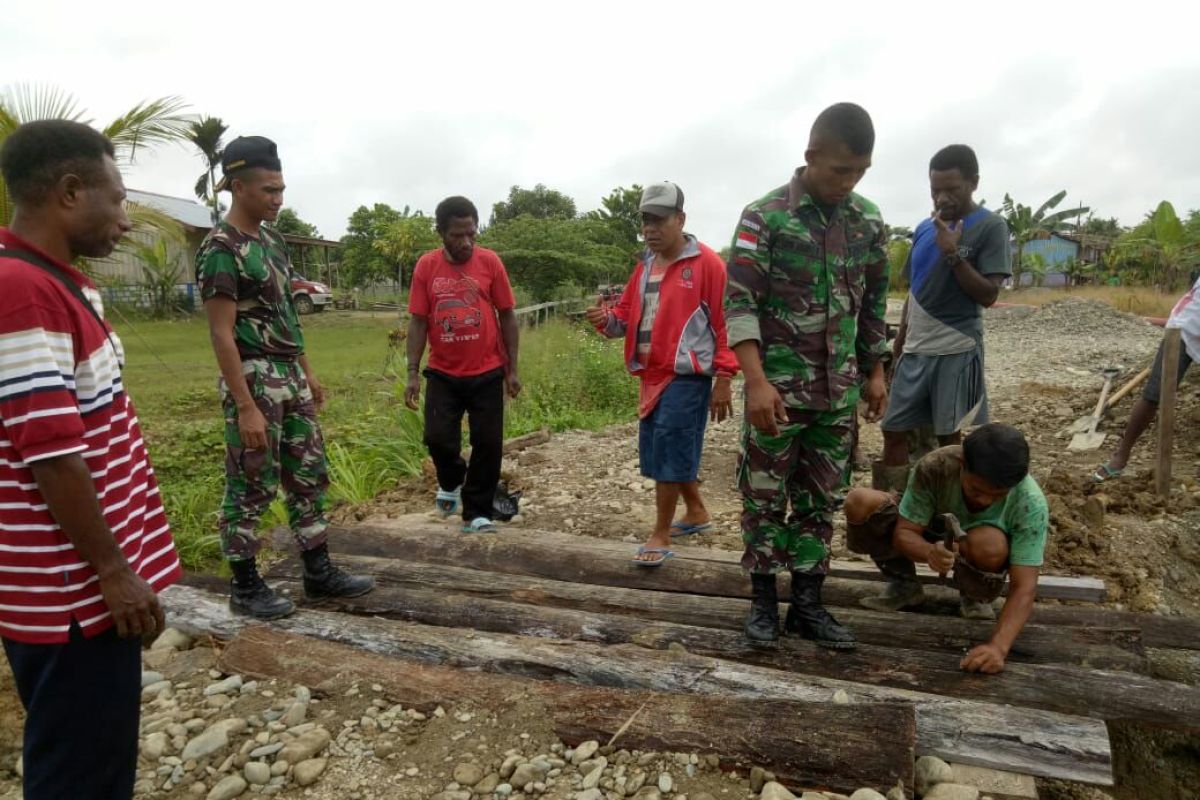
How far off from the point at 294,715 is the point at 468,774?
27.2 inches

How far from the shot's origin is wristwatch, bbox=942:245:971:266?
133 inches

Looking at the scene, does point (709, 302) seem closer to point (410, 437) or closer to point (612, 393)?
point (410, 437)

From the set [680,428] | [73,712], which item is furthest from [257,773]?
[680,428]

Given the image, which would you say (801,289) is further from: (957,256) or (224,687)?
(224,687)

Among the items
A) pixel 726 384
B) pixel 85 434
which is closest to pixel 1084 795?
pixel 726 384

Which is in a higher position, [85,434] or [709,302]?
[709,302]

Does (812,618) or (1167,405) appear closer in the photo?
(812,618)

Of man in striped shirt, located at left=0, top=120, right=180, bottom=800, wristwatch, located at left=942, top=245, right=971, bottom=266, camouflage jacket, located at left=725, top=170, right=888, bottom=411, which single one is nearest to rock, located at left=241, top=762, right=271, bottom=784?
man in striped shirt, located at left=0, top=120, right=180, bottom=800

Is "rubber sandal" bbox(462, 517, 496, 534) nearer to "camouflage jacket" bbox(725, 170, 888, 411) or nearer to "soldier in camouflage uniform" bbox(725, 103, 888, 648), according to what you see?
"soldier in camouflage uniform" bbox(725, 103, 888, 648)

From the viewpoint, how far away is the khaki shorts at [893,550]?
266cm

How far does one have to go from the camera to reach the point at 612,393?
8812 mm

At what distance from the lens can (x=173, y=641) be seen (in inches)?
124

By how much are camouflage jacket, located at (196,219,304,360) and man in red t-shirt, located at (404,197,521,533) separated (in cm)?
97

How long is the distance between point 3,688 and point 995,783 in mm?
3520
